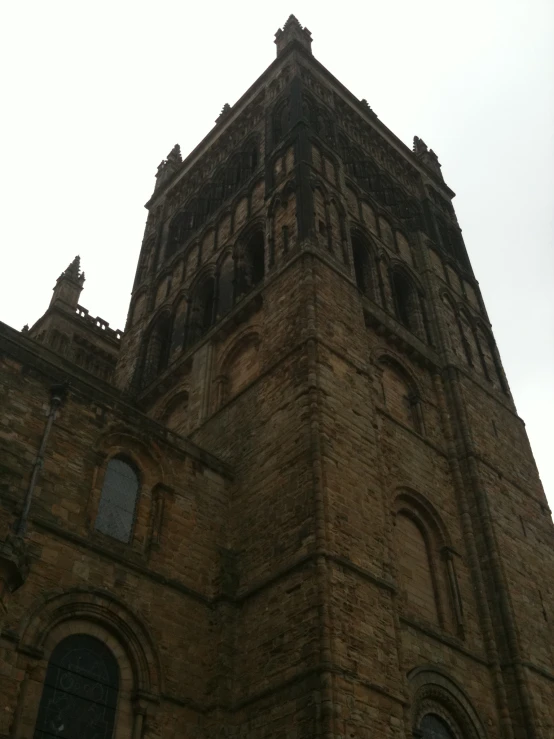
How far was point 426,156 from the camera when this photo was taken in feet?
117

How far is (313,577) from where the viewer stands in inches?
531

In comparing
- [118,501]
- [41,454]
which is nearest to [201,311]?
[118,501]

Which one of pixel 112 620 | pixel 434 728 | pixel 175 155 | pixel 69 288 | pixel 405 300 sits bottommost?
pixel 434 728

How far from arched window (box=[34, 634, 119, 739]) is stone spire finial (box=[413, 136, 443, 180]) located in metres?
26.4

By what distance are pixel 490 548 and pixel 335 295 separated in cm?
694

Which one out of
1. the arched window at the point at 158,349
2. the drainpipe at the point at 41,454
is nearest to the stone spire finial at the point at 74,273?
the arched window at the point at 158,349

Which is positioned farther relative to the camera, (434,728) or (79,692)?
(434,728)

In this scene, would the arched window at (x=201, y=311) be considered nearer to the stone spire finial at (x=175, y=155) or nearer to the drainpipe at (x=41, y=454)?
the drainpipe at (x=41, y=454)

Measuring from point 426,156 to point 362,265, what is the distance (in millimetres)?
13543

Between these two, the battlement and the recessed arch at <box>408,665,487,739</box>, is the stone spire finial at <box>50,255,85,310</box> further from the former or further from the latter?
the recessed arch at <box>408,665,487,739</box>

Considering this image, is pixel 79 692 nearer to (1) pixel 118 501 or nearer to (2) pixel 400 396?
(1) pixel 118 501

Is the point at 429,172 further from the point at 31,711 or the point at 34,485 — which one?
the point at 31,711

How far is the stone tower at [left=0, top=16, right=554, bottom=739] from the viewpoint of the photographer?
1311cm

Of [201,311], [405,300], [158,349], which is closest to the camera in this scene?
[201,311]
